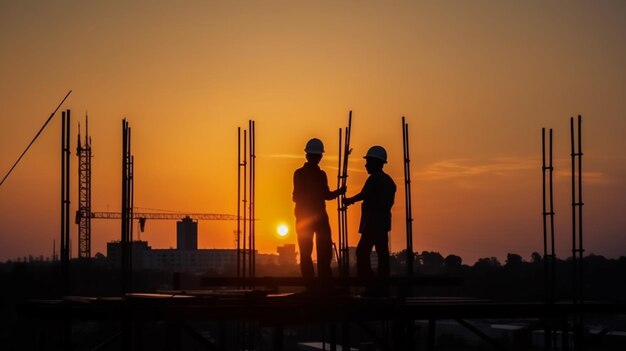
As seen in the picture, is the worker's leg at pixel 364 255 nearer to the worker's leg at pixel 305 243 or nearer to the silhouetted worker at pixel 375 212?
the silhouetted worker at pixel 375 212

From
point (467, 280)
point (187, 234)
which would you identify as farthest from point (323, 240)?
point (187, 234)

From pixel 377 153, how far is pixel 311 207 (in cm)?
138

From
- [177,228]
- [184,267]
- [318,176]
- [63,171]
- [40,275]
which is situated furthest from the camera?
[184,267]

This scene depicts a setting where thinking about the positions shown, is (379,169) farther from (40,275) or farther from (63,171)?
(40,275)

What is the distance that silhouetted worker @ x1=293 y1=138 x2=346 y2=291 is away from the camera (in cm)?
1567

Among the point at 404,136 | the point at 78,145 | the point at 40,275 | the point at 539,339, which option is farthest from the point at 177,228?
the point at 404,136

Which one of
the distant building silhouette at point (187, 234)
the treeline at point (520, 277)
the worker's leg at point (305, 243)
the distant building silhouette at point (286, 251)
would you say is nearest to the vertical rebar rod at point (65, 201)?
the worker's leg at point (305, 243)

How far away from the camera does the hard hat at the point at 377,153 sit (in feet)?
53.5

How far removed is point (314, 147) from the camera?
15586mm

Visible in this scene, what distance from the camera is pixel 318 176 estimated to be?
1572 centimetres

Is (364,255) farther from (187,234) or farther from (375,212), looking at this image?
(187,234)

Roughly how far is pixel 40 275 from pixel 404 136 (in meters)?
85.1

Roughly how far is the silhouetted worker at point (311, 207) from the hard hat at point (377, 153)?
0.89m

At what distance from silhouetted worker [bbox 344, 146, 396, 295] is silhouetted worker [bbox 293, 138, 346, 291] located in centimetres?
76
